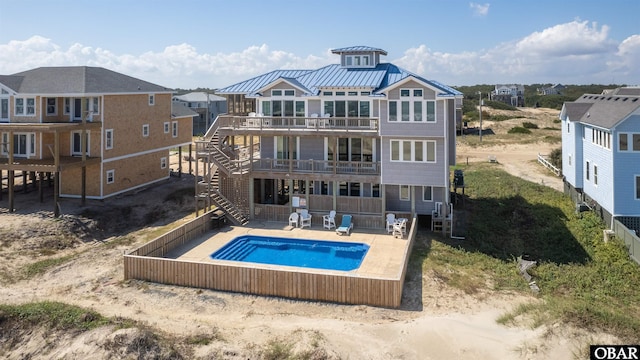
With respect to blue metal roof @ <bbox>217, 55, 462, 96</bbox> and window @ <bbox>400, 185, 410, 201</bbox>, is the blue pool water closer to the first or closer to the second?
window @ <bbox>400, 185, 410, 201</bbox>

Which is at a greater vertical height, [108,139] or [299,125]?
[299,125]

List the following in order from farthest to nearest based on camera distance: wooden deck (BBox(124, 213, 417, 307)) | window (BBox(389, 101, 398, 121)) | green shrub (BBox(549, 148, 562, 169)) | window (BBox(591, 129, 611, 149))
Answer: green shrub (BBox(549, 148, 562, 169)) < window (BBox(389, 101, 398, 121)) < window (BBox(591, 129, 611, 149)) < wooden deck (BBox(124, 213, 417, 307))

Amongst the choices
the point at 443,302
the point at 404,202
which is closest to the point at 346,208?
the point at 404,202

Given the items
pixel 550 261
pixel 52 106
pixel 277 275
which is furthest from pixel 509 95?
pixel 277 275

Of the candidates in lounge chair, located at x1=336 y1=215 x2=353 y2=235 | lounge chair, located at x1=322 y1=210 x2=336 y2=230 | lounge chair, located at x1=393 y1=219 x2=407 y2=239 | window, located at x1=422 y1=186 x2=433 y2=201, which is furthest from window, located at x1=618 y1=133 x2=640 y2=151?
lounge chair, located at x1=322 y1=210 x2=336 y2=230

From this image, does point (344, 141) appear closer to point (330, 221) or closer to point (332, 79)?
point (332, 79)

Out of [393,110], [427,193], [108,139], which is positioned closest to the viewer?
[393,110]
